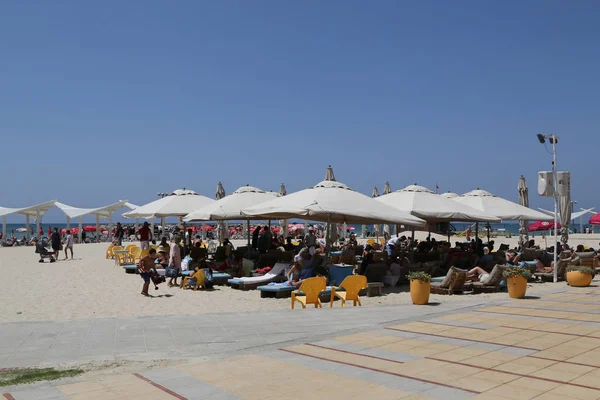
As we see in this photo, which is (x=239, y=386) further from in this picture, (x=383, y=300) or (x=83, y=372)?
(x=383, y=300)

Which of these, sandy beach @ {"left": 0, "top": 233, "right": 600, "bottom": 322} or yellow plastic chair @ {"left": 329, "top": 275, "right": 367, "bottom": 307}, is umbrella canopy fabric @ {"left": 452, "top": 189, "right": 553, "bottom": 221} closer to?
sandy beach @ {"left": 0, "top": 233, "right": 600, "bottom": 322}

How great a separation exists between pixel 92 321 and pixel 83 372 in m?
2.85

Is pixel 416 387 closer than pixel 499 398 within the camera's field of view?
No

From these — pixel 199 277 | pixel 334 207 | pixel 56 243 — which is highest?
pixel 334 207

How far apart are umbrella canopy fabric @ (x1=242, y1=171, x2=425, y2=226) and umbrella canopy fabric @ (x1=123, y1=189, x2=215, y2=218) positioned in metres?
5.90

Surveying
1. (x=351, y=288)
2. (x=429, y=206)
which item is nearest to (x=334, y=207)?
(x=351, y=288)

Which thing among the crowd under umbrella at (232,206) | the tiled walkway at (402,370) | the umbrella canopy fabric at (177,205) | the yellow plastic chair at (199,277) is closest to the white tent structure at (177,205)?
the umbrella canopy fabric at (177,205)

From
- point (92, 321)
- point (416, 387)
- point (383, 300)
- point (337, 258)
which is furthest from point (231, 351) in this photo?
point (337, 258)

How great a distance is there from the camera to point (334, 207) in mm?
11812

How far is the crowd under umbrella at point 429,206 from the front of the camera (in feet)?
45.9

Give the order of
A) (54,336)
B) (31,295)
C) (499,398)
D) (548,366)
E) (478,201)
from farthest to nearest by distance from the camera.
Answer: (478,201) < (31,295) < (54,336) < (548,366) < (499,398)

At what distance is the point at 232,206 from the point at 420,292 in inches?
308

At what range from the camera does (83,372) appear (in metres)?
5.44

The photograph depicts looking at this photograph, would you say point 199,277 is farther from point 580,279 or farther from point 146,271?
point 580,279
